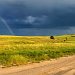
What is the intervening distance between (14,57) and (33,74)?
1075 centimetres

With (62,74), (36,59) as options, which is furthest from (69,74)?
(36,59)

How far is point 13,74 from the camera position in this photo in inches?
861

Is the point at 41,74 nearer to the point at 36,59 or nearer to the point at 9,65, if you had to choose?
the point at 9,65

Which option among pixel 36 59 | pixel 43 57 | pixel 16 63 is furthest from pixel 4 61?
pixel 43 57

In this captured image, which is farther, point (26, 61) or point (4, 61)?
point (26, 61)

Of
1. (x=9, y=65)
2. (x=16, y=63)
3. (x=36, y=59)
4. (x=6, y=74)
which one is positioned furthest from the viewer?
(x=36, y=59)

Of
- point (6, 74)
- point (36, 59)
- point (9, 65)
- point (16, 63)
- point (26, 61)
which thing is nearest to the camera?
point (6, 74)

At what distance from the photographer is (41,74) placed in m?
22.1

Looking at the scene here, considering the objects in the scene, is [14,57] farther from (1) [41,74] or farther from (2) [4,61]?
(1) [41,74]

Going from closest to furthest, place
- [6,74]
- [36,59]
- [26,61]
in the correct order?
[6,74]
[26,61]
[36,59]

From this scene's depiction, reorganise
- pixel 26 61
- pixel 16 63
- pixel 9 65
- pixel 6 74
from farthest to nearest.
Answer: pixel 26 61 < pixel 16 63 < pixel 9 65 < pixel 6 74

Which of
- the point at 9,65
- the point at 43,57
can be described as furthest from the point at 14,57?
the point at 43,57

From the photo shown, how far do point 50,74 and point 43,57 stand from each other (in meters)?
15.4

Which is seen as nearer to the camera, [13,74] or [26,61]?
[13,74]
